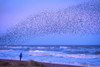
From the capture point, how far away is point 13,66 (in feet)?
53.6

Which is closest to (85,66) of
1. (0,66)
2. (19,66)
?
(19,66)

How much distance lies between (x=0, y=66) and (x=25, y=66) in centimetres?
205

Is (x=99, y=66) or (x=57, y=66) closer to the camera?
(x=57, y=66)

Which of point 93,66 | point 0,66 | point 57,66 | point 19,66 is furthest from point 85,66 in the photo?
point 0,66

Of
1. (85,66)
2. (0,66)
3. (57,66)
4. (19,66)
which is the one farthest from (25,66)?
(85,66)

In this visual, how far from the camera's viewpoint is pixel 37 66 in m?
17.0

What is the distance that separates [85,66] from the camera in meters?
20.2

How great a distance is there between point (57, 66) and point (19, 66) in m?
4.16

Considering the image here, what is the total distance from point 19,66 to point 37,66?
5.00 feet

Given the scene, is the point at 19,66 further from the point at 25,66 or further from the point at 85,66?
the point at 85,66

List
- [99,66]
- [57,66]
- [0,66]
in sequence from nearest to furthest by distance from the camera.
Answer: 1. [0,66]
2. [57,66]
3. [99,66]

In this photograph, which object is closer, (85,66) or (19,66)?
(19,66)

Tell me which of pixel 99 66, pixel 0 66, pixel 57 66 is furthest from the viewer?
pixel 99 66

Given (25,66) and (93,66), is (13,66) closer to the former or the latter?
(25,66)
